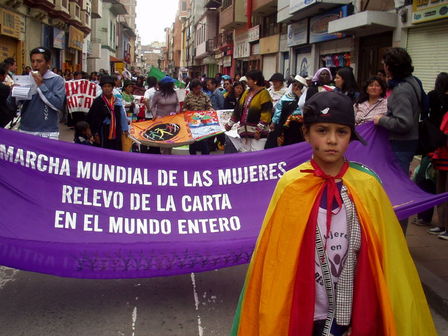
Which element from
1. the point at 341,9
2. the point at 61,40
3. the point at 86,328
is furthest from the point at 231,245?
the point at 61,40

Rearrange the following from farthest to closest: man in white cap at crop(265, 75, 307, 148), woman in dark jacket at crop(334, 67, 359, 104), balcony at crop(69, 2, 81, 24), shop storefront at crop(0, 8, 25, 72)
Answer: balcony at crop(69, 2, 81, 24)
shop storefront at crop(0, 8, 25, 72)
man in white cap at crop(265, 75, 307, 148)
woman in dark jacket at crop(334, 67, 359, 104)

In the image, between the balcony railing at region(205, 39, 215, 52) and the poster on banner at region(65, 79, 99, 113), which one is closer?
the poster on banner at region(65, 79, 99, 113)

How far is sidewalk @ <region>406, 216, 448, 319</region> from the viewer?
461 cm

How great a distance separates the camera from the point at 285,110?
8008 millimetres

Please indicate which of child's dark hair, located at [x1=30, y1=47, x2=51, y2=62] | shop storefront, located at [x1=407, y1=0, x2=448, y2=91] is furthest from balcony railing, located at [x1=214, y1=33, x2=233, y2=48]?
child's dark hair, located at [x1=30, y1=47, x2=51, y2=62]

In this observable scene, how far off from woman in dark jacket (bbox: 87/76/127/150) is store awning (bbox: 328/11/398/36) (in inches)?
359

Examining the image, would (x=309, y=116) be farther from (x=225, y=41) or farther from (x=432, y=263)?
(x=225, y=41)

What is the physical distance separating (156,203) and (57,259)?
1048mm

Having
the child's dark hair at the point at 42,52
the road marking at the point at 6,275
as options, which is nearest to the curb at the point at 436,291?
the road marking at the point at 6,275

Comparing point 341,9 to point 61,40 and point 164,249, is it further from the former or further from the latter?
point 61,40

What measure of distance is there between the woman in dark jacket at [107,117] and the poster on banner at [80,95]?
45 cm

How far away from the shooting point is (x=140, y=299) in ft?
14.9

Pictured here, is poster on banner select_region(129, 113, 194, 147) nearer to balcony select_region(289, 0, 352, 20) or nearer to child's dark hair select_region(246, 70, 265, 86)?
child's dark hair select_region(246, 70, 265, 86)

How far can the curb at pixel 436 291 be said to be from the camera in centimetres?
450
